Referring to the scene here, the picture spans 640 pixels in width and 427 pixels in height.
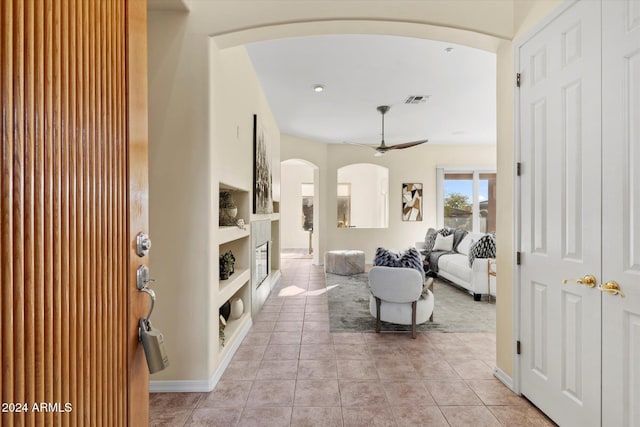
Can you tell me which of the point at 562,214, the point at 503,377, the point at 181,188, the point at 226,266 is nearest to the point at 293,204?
the point at 226,266

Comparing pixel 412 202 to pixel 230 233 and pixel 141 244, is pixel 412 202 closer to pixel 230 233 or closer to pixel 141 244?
pixel 230 233

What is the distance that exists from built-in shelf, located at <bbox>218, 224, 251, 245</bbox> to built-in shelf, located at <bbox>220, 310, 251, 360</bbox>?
2.80ft

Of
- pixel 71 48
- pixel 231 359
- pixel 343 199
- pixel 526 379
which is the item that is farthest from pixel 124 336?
pixel 343 199

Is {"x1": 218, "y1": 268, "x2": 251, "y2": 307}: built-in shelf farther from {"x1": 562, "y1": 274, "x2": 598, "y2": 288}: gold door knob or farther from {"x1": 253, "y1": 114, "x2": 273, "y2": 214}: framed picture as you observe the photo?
{"x1": 562, "y1": 274, "x2": 598, "y2": 288}: gold door knob

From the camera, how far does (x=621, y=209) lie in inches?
61.4

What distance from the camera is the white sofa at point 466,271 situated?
484cm

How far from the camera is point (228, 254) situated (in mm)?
3438

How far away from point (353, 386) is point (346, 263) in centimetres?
440

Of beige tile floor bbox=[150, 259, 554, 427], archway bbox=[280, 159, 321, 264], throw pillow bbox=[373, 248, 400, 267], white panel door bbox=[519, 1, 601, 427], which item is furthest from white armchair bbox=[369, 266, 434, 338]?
archway bbox=[280, 159, 321, 264]

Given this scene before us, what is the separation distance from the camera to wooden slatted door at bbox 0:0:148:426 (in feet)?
2.55

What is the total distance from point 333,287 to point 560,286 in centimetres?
403

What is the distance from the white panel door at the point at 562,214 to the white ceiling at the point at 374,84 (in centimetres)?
163

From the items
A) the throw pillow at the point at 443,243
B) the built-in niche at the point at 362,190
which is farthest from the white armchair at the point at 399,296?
the built-in niche at the point at 362,190

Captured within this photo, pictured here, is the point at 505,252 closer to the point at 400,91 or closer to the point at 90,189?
the point at 90,189
